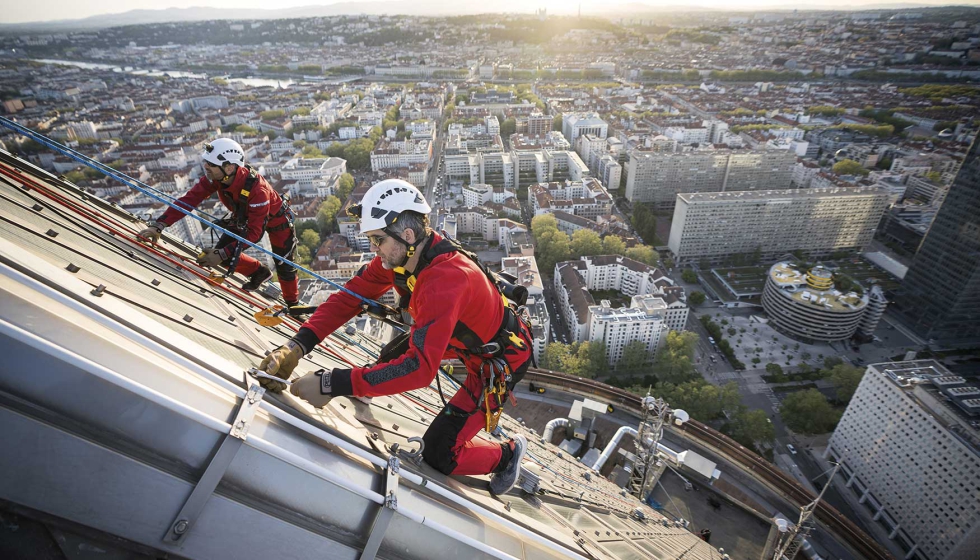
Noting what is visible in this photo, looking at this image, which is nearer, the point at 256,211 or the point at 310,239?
the point at 256,211

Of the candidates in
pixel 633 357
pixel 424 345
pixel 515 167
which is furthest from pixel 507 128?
pixel 424 345

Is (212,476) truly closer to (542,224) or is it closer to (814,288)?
(542,224)

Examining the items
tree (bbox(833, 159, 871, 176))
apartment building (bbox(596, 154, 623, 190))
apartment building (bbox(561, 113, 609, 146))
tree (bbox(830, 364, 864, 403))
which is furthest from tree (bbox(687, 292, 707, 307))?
apartment building (bbox(561, 113, 609, 146))

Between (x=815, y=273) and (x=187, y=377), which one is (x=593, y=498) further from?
(x=815, y=273)

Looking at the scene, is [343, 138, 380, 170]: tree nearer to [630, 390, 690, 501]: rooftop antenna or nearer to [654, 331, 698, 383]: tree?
[654, 331, 698, 383]: tree

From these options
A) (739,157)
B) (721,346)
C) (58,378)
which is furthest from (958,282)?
(58,378)

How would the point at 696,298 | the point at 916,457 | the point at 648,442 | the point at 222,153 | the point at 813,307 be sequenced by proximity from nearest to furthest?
the point at 222,153 < the point at 648,442 < the point at 916,457 < the point at 813,307 < the point at 696,298

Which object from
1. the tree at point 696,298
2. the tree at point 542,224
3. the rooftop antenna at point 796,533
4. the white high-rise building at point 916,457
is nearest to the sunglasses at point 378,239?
the rooftop antenna at point 796,533

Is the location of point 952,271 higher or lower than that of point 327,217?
lower
